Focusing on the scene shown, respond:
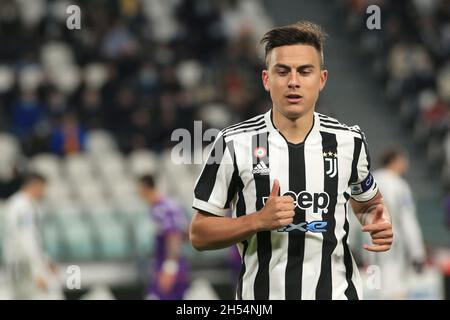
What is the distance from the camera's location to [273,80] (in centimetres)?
439

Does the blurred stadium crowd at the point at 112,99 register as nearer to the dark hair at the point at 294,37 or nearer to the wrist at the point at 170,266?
the wrist at the point at 170,266

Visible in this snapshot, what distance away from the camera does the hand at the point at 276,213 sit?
13.5 feet

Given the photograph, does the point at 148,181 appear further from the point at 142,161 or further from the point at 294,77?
the point at 294,77

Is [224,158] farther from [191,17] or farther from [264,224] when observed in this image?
[191,17]

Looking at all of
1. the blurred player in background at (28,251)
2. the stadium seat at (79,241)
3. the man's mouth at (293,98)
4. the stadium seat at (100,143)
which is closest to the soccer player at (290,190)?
the man's mouth at (293,98)

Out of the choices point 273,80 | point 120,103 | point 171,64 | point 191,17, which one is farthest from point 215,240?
point 191,17

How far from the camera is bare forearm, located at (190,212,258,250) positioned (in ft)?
13.8

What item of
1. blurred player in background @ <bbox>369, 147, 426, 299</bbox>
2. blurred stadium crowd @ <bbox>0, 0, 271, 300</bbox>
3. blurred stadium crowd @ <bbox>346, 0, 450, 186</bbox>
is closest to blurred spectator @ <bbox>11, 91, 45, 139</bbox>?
blurred stadium crowd @ <bbox>0, 0, 271, 300</bbox>

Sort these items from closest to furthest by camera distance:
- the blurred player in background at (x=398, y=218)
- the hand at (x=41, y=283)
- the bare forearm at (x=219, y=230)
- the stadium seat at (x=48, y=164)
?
the bare forearm at (x=219, y=230), the hand at (x=41, y=283), the blurred player in background at (x=398, y=218), the stadium seat at (x=48, y=164)

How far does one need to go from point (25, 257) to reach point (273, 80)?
5494 mm

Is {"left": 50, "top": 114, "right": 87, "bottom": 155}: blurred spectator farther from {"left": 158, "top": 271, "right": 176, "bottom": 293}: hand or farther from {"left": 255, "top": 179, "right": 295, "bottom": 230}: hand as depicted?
{"left": 255, "top": 179, "right": 295, "bottom": 230}: hand

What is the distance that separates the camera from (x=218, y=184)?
4.45 m

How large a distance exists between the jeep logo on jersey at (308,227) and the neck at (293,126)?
1.27 ft

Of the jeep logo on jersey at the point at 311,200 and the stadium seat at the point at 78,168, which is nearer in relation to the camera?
the jeep logo on jersey at the point at 311,200
